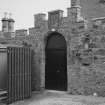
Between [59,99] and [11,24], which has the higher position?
[11,24]

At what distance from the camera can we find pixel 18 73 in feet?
29.5

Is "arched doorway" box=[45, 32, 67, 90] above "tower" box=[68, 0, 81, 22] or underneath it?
underneath

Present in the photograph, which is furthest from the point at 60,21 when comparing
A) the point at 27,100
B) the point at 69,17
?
the point at 27,100

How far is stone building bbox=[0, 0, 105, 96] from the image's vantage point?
8534mm

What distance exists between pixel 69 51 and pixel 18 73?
2438mm

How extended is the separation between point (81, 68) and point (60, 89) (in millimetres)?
1716

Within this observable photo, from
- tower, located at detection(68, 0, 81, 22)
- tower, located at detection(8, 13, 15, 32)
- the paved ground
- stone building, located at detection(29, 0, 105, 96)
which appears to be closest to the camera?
the paved ground

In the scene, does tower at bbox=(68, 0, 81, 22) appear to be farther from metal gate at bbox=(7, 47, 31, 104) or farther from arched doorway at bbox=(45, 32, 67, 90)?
metal gate at bbox=(7, 47, 31, 104)

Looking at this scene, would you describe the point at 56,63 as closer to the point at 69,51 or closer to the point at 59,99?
the point at 69,51

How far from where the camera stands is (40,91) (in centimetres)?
1013

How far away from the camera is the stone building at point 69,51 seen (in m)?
8.53

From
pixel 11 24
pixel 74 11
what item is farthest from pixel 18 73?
pixel 11 24

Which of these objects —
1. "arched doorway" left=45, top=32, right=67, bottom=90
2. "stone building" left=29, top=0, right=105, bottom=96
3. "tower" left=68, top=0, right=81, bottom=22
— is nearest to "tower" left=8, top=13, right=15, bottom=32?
"stone building" left=29, top=0, right=105, bottom=96

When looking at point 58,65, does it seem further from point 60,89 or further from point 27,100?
point 27,100
